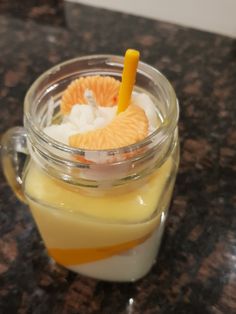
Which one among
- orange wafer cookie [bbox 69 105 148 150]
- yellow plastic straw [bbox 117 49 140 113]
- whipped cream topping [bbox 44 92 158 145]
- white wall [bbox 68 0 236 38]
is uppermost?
yellow plastic straw [bbox 117 49 140 113]

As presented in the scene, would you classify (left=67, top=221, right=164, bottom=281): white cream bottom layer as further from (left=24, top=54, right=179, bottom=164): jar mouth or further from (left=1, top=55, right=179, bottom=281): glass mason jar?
(left=24, top=54, right=179, bottom=164): jar mouth

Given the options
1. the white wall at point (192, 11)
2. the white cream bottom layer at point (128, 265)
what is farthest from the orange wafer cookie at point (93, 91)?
the white wall at point (192, 11)

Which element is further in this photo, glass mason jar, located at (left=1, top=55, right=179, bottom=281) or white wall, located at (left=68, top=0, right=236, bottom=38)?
white wall, located at (left=68, top=0, right=236, bottom=38)

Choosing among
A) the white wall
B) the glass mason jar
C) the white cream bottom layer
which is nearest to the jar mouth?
the glass mason jar

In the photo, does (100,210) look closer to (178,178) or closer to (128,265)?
(128,265)

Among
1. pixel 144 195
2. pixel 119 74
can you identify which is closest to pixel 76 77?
pixel 119 74

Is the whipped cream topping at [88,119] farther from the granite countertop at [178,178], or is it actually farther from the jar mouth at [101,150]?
the granite countertop at [178,178]

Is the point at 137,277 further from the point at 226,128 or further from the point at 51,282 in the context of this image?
the point at 226,128
